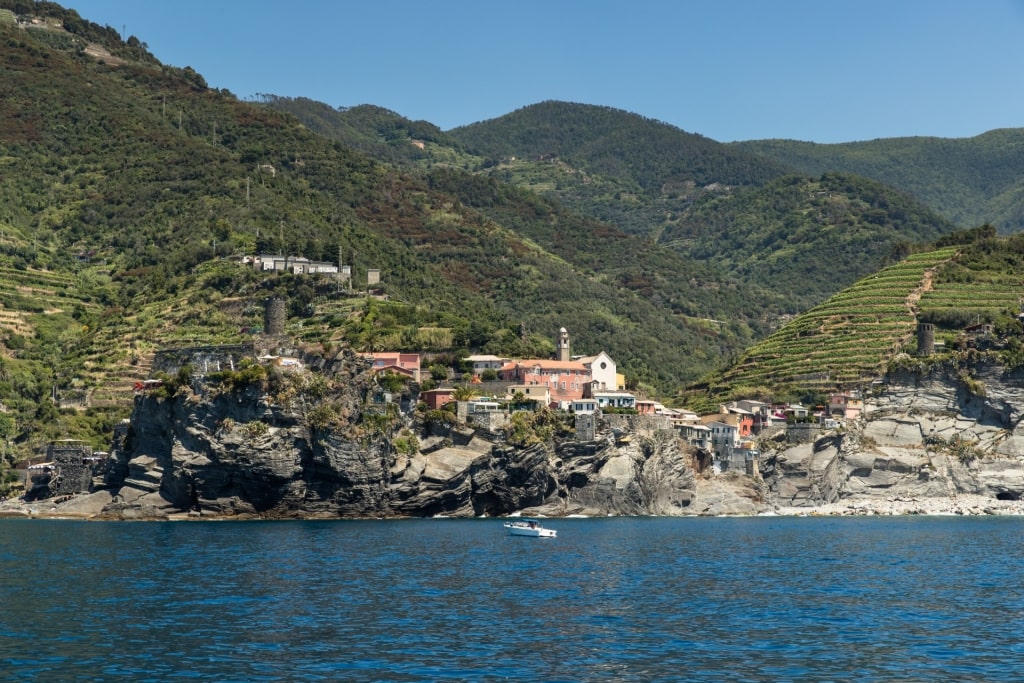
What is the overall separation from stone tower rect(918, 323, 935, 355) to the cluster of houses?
9259mm

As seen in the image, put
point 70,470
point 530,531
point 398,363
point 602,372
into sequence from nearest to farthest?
point 530,531 → point 70,470 → point 398,363 → point 602,372

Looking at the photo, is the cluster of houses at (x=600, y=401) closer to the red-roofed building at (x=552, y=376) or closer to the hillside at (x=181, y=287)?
the red-roofed building at (x=552, y=376)

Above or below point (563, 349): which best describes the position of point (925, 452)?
below

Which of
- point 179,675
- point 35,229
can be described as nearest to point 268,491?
point 179,675

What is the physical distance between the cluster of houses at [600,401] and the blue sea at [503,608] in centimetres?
2997

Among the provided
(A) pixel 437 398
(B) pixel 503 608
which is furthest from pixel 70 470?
(B) pixel 503 608

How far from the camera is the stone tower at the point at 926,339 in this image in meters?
136

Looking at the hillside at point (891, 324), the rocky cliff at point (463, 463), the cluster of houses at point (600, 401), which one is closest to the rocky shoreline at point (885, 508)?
the rocky cliff at point (463, 463)

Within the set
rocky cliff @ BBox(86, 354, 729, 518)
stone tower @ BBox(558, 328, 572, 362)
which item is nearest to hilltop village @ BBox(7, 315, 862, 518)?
rocky cliff @ BBox(86, 354, 729, 518)

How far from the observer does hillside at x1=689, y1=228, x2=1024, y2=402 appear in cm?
13838

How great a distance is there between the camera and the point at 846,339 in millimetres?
149000

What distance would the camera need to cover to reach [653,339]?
19738 cm

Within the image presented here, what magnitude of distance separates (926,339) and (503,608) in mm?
93631

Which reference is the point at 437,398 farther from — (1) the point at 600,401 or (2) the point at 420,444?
(1) the point at 600,401
